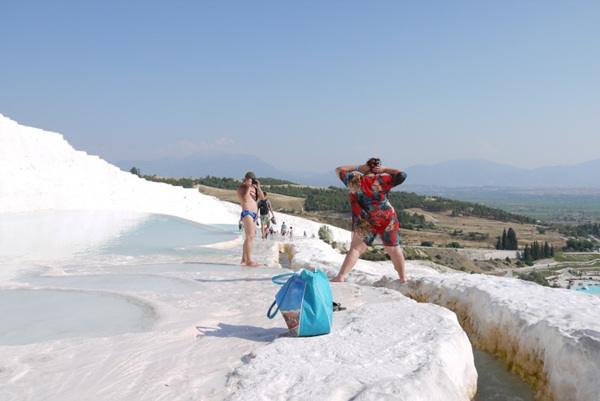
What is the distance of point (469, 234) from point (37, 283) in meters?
95.8

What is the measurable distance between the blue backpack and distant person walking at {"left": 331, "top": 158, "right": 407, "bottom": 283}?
2465mm

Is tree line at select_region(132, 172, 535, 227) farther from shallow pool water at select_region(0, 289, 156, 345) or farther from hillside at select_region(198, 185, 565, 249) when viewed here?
shallow pool water at select_region(0, 289, 156, 345)

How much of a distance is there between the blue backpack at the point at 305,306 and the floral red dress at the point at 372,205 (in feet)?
8.15

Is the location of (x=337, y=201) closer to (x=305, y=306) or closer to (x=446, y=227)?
(x=446, y=227)

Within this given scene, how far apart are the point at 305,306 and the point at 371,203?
8.87ft

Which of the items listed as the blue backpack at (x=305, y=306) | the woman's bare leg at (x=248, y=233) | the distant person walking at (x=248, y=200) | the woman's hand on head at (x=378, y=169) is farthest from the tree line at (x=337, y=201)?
the blue backpack at (x=305, y=306)

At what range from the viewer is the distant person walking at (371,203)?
661cm

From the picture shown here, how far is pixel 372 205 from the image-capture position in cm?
672

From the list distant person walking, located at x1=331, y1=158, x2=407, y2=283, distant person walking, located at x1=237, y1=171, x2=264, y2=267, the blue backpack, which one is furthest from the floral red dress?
the blue backpack

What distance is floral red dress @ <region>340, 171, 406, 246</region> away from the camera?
6.61 meters

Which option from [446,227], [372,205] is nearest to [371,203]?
[372,205]

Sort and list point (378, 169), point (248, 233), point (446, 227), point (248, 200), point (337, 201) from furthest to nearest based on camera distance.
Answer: point (446, 227), point (337, 201), point (248, 233), point (248, 200), point (378, 169)

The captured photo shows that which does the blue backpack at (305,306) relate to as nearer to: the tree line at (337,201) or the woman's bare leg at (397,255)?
the woman's bare leg at (397,255)

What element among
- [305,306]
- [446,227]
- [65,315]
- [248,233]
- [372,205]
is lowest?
[446,227]
